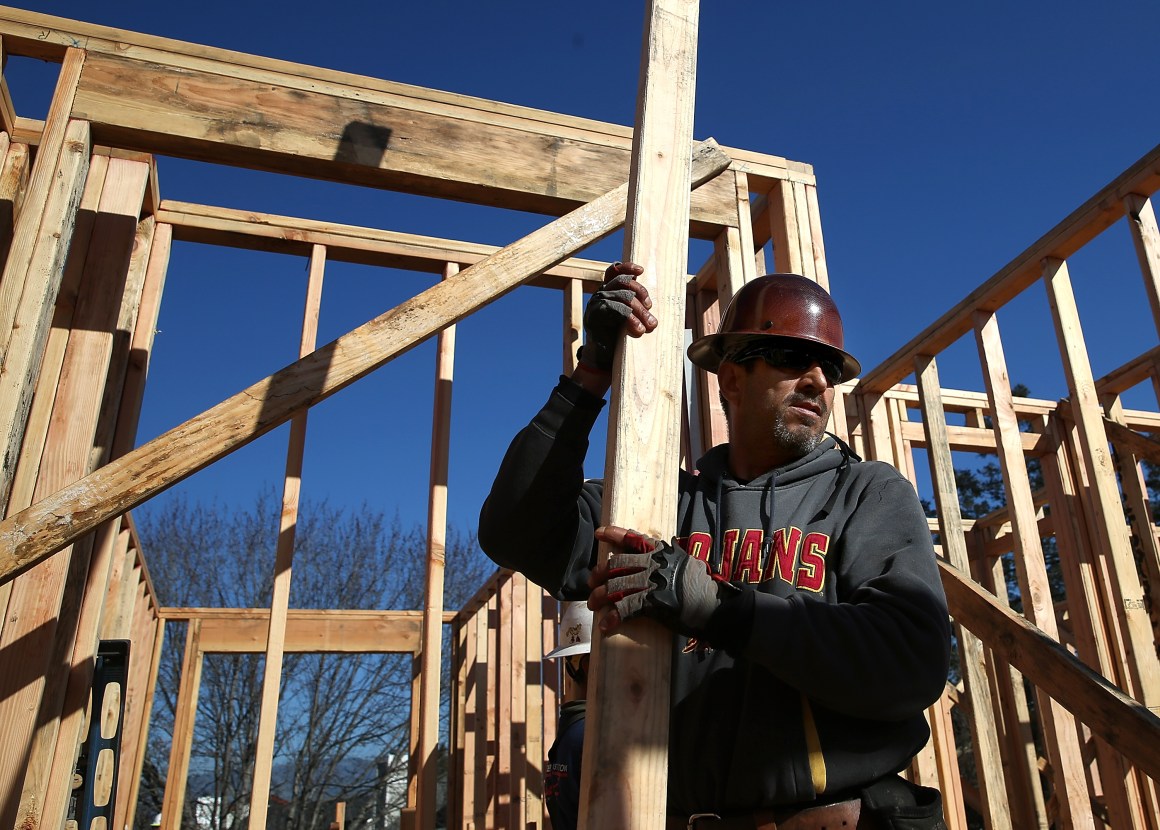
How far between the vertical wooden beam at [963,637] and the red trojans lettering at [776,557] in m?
2.26

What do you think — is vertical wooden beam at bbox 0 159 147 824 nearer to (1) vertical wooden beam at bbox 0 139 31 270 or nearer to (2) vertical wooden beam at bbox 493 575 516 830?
(1) vertical wooden beam at bbox 0 139 31 270

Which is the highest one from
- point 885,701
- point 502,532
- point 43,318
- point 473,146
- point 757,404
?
point 473,146

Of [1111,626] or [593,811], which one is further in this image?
[1111,626]

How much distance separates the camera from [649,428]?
1522mm

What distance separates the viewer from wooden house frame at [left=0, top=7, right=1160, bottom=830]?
8.71 ft

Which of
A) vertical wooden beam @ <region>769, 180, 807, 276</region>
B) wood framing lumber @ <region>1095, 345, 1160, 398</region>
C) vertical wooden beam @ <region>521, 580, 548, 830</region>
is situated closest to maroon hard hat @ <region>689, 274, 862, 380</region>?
vertical wooden beam @ <region>769, 180, 807, 276</region>

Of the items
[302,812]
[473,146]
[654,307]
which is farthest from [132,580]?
[302,812]

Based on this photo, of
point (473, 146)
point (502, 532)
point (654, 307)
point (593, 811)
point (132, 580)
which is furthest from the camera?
point (132, 580)

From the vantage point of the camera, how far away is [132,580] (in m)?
6.57

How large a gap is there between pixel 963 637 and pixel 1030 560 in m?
0.59

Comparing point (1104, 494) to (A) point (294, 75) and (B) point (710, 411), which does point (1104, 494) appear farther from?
(A) point (294, 75)

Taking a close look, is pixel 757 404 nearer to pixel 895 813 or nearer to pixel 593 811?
pixel 895 813

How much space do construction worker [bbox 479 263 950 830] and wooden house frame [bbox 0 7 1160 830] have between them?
53cm

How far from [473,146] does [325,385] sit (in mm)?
1471
